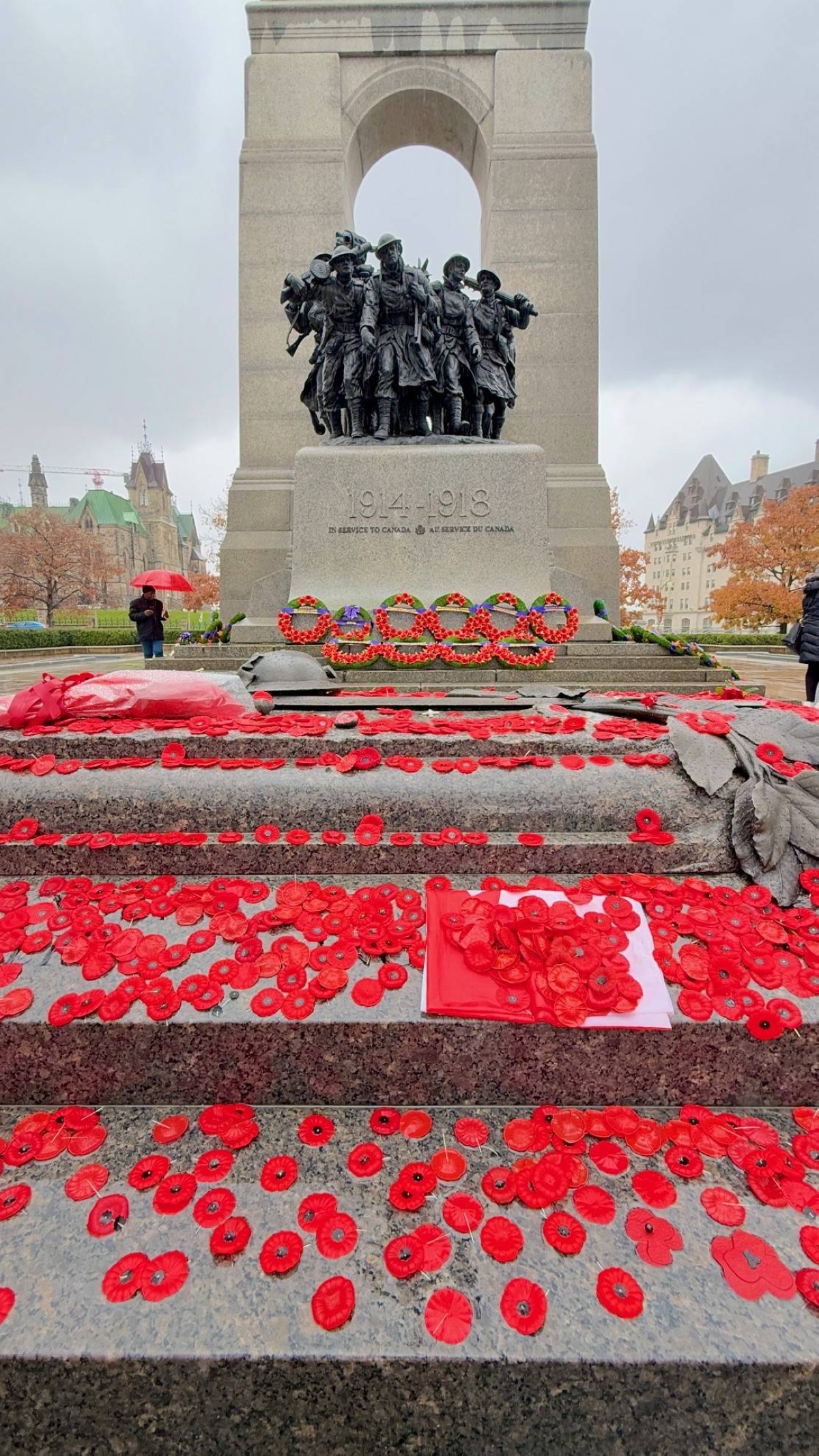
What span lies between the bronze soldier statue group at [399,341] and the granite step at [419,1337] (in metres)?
8.70

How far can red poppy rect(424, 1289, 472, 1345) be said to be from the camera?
1.14 meters

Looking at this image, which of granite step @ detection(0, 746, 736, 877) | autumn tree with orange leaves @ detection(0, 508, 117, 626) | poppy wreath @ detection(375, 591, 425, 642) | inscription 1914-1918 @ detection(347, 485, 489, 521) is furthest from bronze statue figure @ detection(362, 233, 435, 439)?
autumn tree with orange leaves @ detection(0, 508, 117, 626)

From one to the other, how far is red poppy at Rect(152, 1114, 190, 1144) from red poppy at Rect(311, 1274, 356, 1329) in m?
0.49

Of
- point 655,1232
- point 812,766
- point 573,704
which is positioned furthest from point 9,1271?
point 573,704

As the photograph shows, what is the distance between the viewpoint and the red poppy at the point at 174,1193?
135 centimetres

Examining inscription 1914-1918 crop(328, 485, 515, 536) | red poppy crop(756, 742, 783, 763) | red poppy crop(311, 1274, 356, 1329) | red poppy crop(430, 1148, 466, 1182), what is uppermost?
inscription 1914-1918 crop(328, 485, 515, 536)

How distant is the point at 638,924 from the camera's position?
6.20 ft

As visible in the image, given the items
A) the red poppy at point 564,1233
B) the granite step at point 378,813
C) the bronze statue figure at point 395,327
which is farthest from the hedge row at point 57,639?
the red poppy at point 564,1233

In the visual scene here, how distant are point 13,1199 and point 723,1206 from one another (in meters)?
1.43

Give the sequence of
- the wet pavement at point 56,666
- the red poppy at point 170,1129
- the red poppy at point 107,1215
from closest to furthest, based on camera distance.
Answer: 1. the red poppy at point 107,1215
2. the red poppy at point 170,1129
3. the wet pavement at point 56,666

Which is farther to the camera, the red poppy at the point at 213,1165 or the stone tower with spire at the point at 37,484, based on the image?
the stone tower with spire at the point at 37,484

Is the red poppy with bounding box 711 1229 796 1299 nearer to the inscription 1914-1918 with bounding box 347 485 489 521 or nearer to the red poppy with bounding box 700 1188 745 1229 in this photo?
the red poppy with bounding box 700 1188 745 1229

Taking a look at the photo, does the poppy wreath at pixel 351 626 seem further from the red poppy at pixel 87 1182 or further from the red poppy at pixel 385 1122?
the red poppy at pixel 87 1182

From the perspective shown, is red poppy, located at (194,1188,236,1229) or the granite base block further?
red poppy, located at (194,1188,236,1229)
